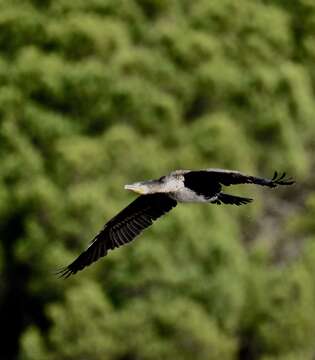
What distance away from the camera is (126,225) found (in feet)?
50.0

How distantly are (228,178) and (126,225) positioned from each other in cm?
232

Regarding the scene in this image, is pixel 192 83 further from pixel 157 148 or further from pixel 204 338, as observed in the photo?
pixel 204 338

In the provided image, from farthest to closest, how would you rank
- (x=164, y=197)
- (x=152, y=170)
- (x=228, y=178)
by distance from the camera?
(x=152, y=170) < (x=164, y=197) < (x=228, y=178)

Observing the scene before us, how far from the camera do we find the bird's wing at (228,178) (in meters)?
12.6

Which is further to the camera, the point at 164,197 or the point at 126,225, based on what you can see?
the point at 126,225

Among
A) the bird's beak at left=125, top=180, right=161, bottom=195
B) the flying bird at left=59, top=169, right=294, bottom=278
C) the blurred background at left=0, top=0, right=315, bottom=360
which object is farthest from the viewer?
the blurred background at left=0, top=0, right=315, bottom=360

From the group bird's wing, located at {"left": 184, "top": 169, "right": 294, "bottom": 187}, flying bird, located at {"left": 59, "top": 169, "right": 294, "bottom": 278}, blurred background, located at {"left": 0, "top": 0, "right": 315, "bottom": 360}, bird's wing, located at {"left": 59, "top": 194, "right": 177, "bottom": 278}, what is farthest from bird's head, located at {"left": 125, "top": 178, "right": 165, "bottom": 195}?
blurred background, located at {"left": 0, "top": 0, "right": 315, "bottom": 360}

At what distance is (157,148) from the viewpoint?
2964 cm

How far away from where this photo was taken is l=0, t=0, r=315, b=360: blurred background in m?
27.5

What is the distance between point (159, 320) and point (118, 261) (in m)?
1.49

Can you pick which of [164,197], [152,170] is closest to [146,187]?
[164,197]

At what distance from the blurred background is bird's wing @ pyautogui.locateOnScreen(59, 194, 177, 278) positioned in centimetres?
1149

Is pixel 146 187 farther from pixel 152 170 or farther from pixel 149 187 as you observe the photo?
pixel 152 170

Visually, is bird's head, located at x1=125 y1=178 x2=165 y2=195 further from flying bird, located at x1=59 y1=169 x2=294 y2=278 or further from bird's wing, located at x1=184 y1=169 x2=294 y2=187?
bird's wing, located at x1=184 y1=169 x2=294 y2=187
